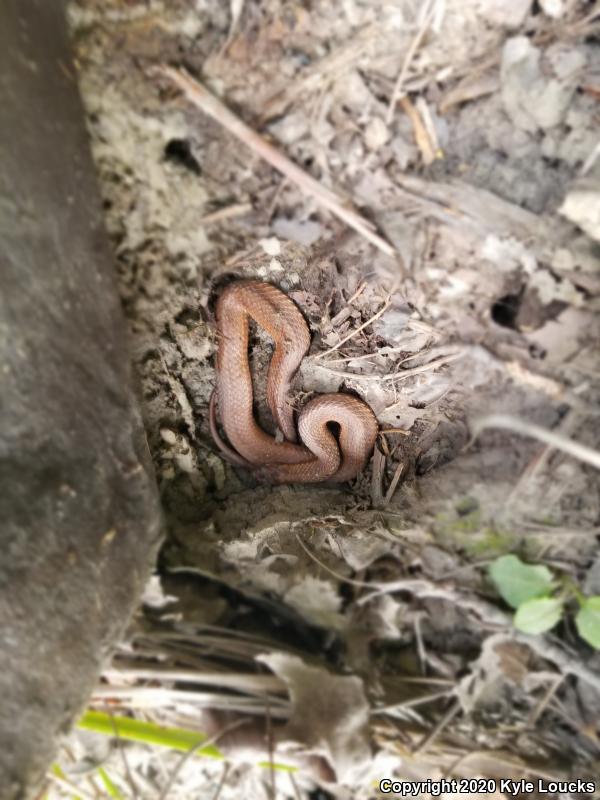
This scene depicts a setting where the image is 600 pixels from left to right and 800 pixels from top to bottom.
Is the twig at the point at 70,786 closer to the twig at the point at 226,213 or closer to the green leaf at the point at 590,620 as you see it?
the green leaf at the point at 590,620

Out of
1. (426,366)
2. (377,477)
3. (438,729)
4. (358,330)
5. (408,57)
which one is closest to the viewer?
(408,57)

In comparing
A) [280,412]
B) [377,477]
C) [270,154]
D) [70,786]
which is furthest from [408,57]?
[70,786]

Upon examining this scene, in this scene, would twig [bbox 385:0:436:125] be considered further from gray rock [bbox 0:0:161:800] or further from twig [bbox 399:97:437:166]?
gray rock [bbox 0:0:161:800]

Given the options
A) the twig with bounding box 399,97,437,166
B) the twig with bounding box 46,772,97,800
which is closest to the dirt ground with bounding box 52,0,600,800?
the twig with bounding box 399,97,437,166

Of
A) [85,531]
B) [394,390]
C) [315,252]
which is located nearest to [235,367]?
[394,390]

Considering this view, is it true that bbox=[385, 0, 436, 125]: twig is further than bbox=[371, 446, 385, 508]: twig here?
No

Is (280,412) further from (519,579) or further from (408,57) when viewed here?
(408,57)
